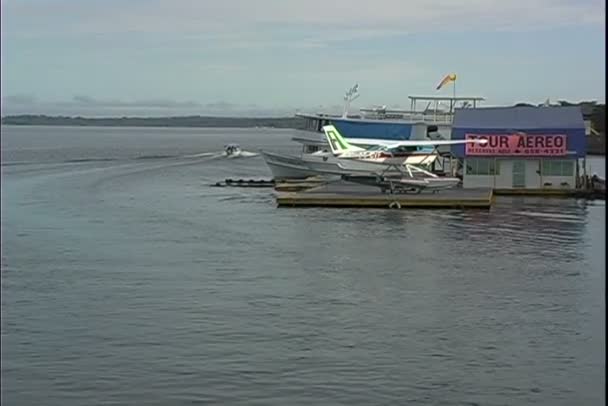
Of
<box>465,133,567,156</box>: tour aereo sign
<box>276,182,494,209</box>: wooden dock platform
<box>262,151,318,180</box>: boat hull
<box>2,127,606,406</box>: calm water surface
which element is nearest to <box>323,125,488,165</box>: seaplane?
<box>465,133,567,156</box>: tour aereo sign

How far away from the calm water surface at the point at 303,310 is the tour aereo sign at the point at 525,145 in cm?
590

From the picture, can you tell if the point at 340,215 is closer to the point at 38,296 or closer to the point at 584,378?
the point at 38,296

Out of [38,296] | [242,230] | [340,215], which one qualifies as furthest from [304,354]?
[340,215]

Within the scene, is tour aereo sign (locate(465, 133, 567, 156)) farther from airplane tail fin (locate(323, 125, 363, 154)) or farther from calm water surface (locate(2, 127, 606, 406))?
calm water surface (locate(2, 127, 606, 406))

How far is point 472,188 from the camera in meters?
29.5

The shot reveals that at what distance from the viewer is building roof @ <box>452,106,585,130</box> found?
29.4 metres

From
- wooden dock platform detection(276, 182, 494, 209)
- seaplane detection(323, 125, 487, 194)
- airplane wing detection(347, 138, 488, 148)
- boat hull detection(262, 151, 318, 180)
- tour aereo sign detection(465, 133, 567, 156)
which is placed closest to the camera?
wooden dock platform detection(276, 182, 494, 209)

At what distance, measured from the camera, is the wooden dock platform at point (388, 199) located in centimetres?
2530

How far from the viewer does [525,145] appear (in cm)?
2892

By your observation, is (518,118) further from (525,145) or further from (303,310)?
(303,310)

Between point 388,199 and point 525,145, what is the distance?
17.9 feet

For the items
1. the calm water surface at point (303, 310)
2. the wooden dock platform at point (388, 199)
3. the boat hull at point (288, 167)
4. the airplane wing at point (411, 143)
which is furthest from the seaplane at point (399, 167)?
the calm water surface at point (303, 310)

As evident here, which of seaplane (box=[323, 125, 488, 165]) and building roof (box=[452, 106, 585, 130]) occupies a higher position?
building roof (box=[452, 106, 585, 130])

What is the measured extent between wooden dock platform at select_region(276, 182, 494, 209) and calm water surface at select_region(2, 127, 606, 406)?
2167mm
